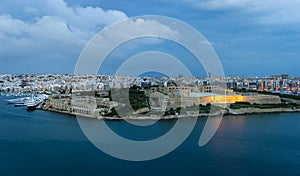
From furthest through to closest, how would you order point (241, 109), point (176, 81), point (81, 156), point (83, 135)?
point (176, 81) < point (241, 109) < point (83, 135) < point (81, 156)

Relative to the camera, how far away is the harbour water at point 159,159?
335 cm

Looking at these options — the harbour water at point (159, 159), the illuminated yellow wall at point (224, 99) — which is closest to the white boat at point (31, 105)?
the harbour water at point (159, 159)

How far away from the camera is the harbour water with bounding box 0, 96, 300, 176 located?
3348 millimetres

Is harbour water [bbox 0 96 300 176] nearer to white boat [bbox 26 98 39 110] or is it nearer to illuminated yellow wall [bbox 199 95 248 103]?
white boat [bbox 26 98 39 110]

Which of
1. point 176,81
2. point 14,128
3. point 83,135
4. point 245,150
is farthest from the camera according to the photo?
point 176,81

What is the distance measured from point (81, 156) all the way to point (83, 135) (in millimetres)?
1168

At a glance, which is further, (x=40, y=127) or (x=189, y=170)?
(x=40, y=127)

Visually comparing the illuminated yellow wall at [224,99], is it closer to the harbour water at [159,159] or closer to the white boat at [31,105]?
the harbour water at [159,159]

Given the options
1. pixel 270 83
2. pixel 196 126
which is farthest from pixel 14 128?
pixel 270 83

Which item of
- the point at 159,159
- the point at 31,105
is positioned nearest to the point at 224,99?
the point at 31,105

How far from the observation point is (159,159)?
3660 millimetres

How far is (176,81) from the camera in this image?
14039 mm

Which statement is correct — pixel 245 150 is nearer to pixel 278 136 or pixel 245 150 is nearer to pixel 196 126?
pixel 278 136

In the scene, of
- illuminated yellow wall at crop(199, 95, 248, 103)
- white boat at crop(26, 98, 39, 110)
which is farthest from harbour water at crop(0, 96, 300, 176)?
illuminated yellow wall at crop(199, 95, 248, 103)
